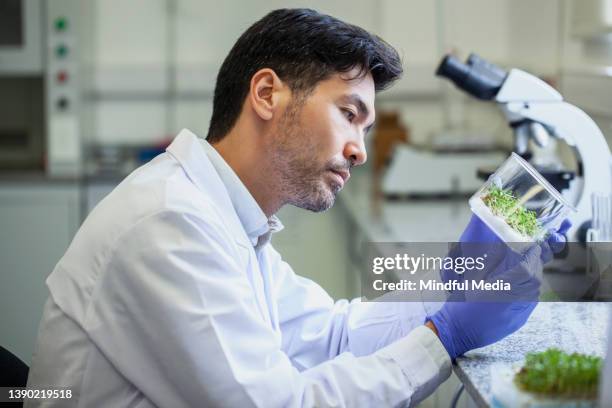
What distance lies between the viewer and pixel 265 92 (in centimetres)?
131

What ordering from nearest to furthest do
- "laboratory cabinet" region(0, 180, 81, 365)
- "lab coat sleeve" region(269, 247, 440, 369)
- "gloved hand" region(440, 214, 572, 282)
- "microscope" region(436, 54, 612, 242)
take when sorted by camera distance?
1. "gloved hand" region(440, 214, 572, 282)
2. "lab coat sleeve" region(269, 247, 440, 369)
3. "microscope" region(436, 54, 612, 242)
4. "laboratory cabinet" region(0, 180, 81, 365)

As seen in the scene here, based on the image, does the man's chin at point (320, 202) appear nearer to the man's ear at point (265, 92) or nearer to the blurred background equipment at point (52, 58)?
the man's ear at point (265, 92)

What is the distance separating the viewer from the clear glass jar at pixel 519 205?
119 centimetres

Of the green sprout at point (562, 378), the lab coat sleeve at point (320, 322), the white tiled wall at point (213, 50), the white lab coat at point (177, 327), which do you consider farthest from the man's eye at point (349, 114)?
the white tiled wall at point (213, 50)

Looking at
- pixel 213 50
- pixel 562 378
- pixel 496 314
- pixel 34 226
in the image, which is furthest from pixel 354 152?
pixel 213 50

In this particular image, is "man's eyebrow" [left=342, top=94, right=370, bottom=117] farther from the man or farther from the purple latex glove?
the purple latex glove

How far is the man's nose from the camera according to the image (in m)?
1.29

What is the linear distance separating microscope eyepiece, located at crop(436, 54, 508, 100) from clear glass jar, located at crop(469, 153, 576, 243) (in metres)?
0.48

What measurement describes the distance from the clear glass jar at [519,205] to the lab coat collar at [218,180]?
321 millimetres

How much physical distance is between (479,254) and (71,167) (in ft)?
7.66

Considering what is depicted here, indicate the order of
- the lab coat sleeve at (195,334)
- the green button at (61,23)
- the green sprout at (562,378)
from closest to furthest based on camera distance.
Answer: the green sprout at (562,378)
the lab coat sleeve at (195,334)
the green button at (61,23)

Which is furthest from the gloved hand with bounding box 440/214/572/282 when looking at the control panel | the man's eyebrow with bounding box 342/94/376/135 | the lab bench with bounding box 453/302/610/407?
the control panel

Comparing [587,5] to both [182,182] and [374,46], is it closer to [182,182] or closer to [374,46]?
[374,46]

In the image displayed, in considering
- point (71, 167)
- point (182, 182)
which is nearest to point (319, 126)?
point (182, 182)
